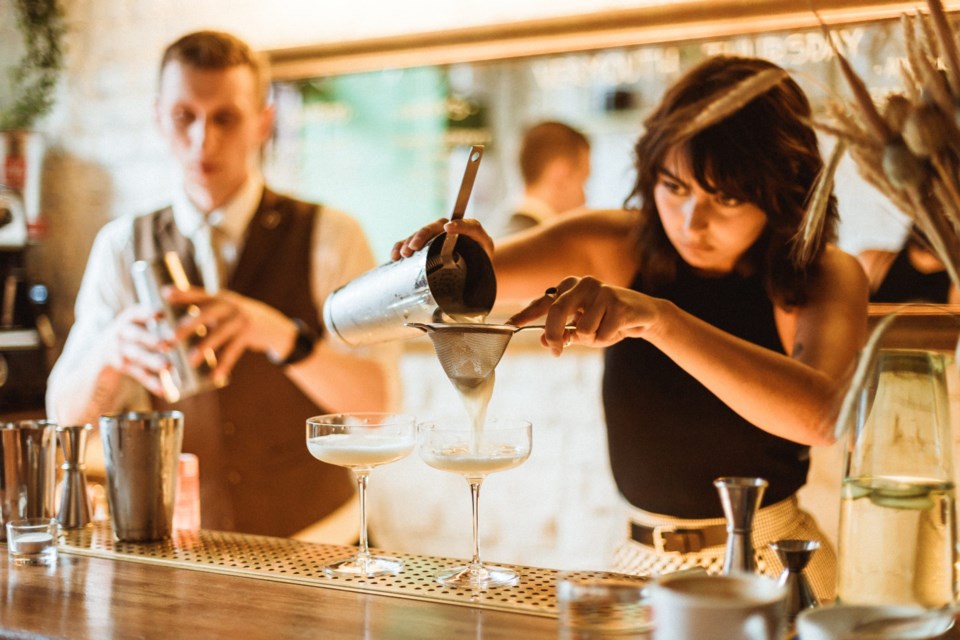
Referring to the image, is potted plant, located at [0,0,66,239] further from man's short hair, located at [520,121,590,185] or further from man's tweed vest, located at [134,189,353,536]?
man's short hair, located at [520,121,590,185]

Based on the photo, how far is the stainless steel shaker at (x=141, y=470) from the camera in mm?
1676

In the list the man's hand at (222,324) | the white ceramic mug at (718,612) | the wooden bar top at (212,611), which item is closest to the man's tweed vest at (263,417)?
the man's hand at (222,324)

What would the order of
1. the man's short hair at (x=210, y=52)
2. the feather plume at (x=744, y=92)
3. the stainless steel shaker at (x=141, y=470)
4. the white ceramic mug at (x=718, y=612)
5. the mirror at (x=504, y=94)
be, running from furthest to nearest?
the mirror at (x=504, y=94) → the man's short hair at (x=210, y=52) → the stainless steel shaker at (x=141, y=470) → the feather plume at (x=744, y=92) → the white ceramic mug at (x=718, y=612)

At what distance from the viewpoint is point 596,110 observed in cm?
334

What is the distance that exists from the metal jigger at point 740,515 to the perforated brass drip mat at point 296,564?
0.27 m

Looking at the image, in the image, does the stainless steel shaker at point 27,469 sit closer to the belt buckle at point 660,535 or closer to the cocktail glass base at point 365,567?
the cocktail glass base at point 365,567

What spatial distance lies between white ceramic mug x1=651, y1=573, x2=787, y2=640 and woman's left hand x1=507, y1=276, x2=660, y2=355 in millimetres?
551

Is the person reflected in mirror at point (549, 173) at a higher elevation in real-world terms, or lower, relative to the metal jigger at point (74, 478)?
higher

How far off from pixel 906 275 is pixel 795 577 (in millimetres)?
1906

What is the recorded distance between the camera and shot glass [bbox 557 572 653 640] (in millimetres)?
979

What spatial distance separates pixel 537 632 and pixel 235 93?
183 centimetres

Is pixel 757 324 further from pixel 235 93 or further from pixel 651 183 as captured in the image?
A: pixel 235 93

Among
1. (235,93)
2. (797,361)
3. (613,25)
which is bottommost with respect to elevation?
(797,361)

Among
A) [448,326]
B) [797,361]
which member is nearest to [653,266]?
[797,361]
